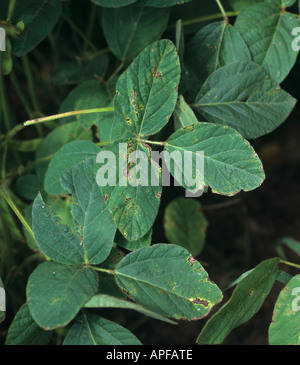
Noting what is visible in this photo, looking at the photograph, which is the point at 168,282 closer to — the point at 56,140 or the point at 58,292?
the point at 58,292

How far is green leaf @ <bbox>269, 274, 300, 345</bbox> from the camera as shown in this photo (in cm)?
79

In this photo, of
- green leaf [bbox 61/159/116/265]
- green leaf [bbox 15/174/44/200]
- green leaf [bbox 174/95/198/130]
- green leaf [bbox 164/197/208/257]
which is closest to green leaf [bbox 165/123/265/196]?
green leaf [bbox 174/95/198/130]

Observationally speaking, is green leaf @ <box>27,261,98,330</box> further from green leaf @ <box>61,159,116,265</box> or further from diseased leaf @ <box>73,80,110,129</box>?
diseased leaf @ <box>73,80,110,129</box>

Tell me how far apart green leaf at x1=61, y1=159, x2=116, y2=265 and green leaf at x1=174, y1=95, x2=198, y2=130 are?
182 millimetres

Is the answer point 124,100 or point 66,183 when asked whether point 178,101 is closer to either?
point 124,100

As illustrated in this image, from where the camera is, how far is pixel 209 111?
3.04 feet

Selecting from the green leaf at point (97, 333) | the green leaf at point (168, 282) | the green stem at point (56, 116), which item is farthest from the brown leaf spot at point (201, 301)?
the green stem at point (56, 116)

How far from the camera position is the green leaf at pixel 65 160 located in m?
0.92

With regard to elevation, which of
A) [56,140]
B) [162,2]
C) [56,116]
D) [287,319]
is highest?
[162,2]

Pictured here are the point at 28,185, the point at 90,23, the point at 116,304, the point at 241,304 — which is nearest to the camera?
the point at 116,304

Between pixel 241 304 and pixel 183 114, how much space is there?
35cm

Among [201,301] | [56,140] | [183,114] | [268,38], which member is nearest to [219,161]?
[183,114]

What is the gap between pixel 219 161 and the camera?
0.79 m
